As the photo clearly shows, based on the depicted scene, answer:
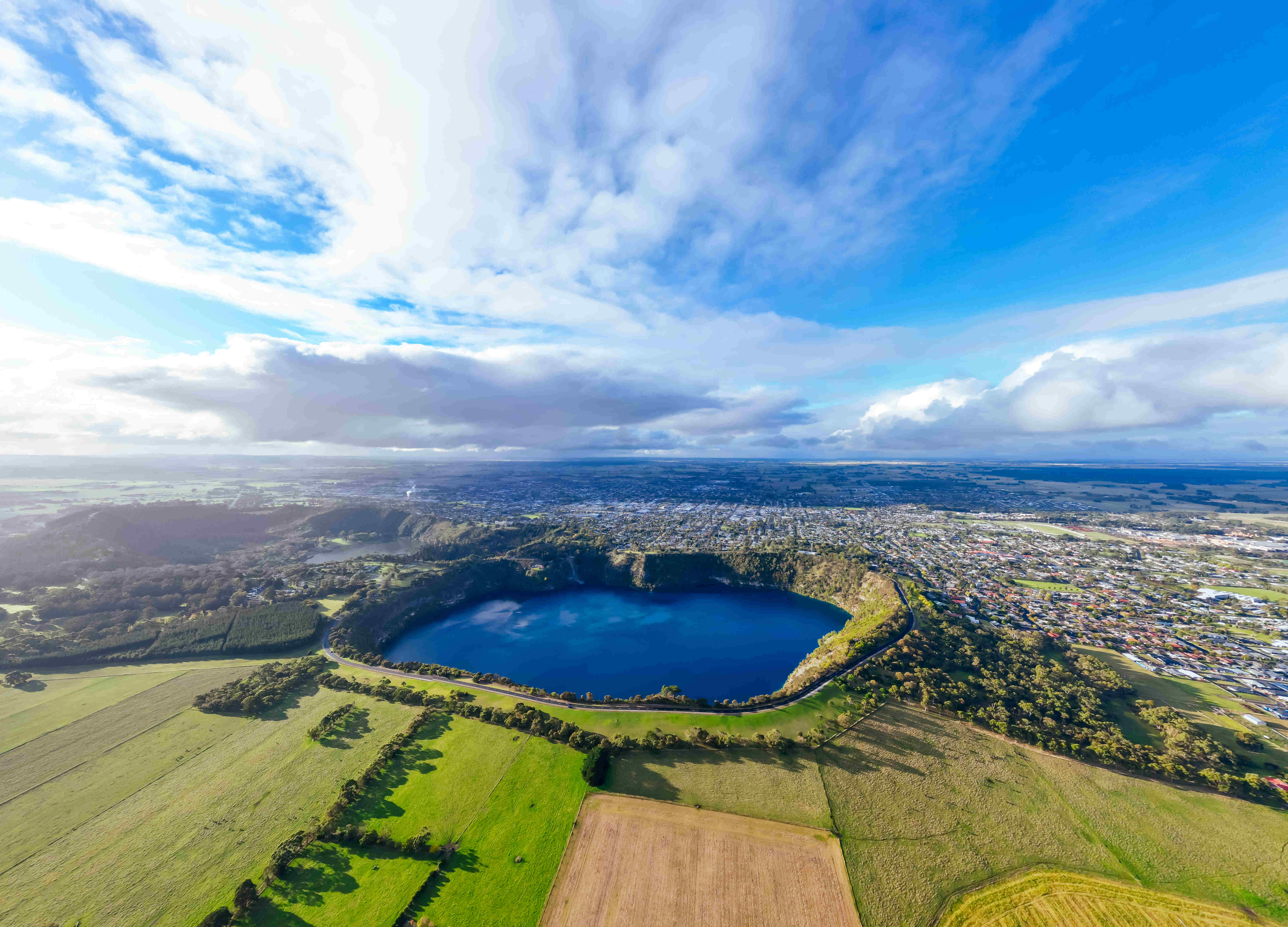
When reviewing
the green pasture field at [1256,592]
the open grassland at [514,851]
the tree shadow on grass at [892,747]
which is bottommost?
the green pasture field at [1256,592]

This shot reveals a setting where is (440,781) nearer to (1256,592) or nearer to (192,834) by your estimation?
(192,834)

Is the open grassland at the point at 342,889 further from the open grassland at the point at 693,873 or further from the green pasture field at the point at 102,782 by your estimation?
the green pasture field at the point at 102,782

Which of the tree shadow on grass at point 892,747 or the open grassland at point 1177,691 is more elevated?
the tree shadow on grass at point 892,747

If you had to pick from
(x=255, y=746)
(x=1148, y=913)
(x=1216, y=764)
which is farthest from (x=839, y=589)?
(x=255, y=746)

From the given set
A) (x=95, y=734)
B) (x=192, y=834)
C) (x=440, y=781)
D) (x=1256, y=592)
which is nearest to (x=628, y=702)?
(x=440, y=781)

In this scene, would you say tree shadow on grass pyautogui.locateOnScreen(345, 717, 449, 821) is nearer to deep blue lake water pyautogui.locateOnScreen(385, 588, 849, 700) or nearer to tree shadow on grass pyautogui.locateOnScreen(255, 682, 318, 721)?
tree shadow on grass pyautogui.locateOnScreen(255, 682, 318, 721)

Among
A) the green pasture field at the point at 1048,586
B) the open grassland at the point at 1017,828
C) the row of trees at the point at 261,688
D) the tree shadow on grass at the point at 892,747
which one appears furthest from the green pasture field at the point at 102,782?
the green pasture field at the point at 1048,586

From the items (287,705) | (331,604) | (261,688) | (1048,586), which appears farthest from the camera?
(1048,586)

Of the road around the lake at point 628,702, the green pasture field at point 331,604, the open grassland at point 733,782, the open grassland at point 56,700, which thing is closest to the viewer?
the open grassland at point 733,782
